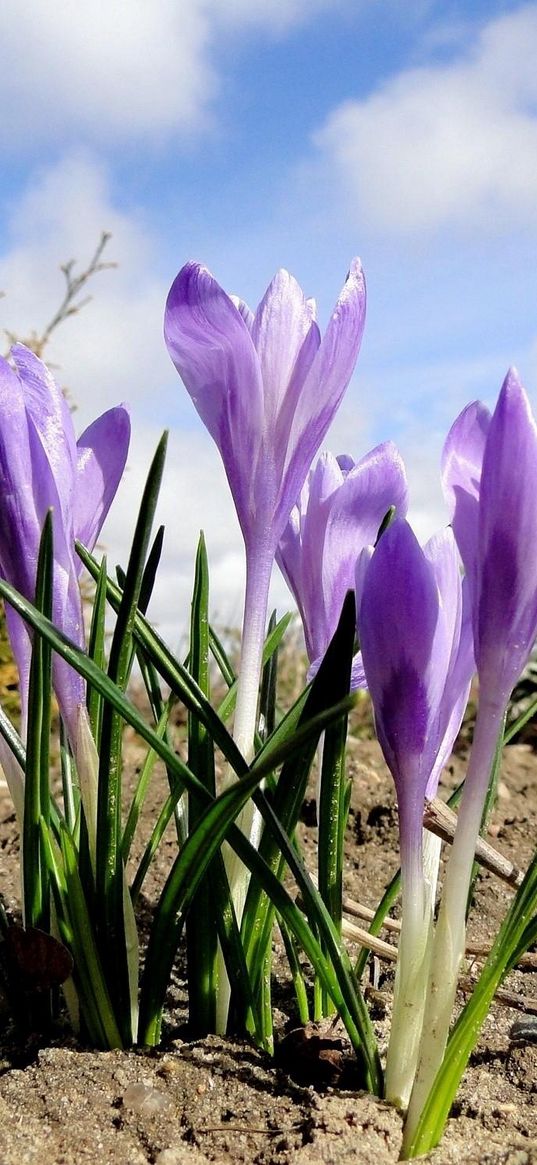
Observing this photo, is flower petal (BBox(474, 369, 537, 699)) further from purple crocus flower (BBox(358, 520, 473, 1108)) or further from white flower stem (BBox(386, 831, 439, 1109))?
white flower stem (BBox(386, 831, 439, 1109))

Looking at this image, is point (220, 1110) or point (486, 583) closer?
point (486, 583)

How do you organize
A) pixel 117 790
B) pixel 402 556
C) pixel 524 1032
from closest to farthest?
pixel 402 556
pixel 117 790
pixel 524 1032

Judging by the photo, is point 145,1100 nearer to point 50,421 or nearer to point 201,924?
point 201,924

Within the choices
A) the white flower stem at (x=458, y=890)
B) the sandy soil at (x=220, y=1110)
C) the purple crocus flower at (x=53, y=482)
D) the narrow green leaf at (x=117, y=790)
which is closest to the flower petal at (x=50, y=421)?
the purple crocus flower at (x=53, y=482)

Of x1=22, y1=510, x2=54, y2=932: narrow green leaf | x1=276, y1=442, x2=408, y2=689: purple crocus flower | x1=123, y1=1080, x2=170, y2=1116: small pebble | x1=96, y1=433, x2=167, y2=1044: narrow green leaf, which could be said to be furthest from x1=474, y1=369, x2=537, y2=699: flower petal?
x1=123, y1=1080, x2=170, y2=1116: small pebble

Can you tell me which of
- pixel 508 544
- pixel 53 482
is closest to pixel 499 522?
pixel 508 544

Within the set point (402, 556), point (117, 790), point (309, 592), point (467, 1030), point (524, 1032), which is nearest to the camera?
point (402, 556)
